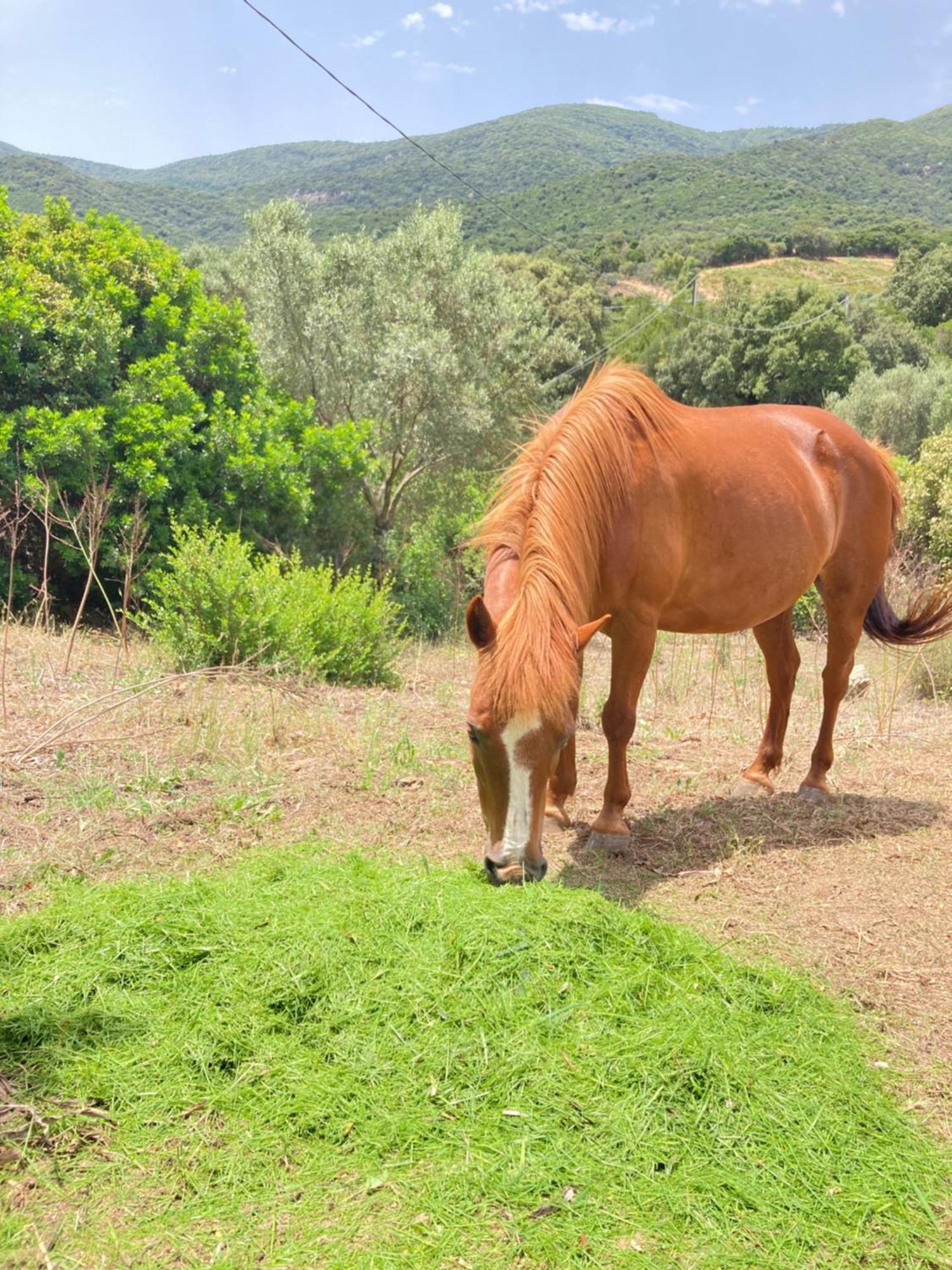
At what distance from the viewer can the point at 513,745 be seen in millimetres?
3086

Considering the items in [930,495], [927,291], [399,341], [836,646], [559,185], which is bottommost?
[836,646]

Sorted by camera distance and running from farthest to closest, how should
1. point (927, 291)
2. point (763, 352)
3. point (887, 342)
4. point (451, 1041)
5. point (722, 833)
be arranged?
point (927, 291), point (763, 352), point (887, 342), point (722, 833), point (451, 1041)

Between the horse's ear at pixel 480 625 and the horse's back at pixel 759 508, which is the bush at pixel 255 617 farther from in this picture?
the horse's ear at pixel 480 625

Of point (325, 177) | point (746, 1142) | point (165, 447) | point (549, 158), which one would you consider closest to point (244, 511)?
point (165, 447)

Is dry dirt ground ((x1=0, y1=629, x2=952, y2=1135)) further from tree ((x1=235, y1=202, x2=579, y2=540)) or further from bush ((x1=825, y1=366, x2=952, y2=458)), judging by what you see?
bush ((x1=825, y1=366, x2=952, y2=458))

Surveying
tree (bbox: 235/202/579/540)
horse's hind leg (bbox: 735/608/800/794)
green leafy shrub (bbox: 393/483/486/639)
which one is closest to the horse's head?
horse's hind leg (bbox: 735/608/800/794)

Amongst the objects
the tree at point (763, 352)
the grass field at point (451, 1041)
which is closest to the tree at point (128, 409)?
the grass field at point (451, 1041)

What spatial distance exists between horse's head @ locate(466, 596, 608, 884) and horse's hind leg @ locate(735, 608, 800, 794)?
2424mm

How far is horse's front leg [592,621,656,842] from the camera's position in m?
4.16

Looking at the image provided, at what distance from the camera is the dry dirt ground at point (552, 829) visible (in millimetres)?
3459

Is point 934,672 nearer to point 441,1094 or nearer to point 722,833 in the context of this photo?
point 722,833

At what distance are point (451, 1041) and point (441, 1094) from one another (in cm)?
17

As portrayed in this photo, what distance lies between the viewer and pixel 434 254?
15.6 metres

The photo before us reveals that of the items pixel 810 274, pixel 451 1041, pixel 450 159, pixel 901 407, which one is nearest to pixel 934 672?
pixel 451 1041
